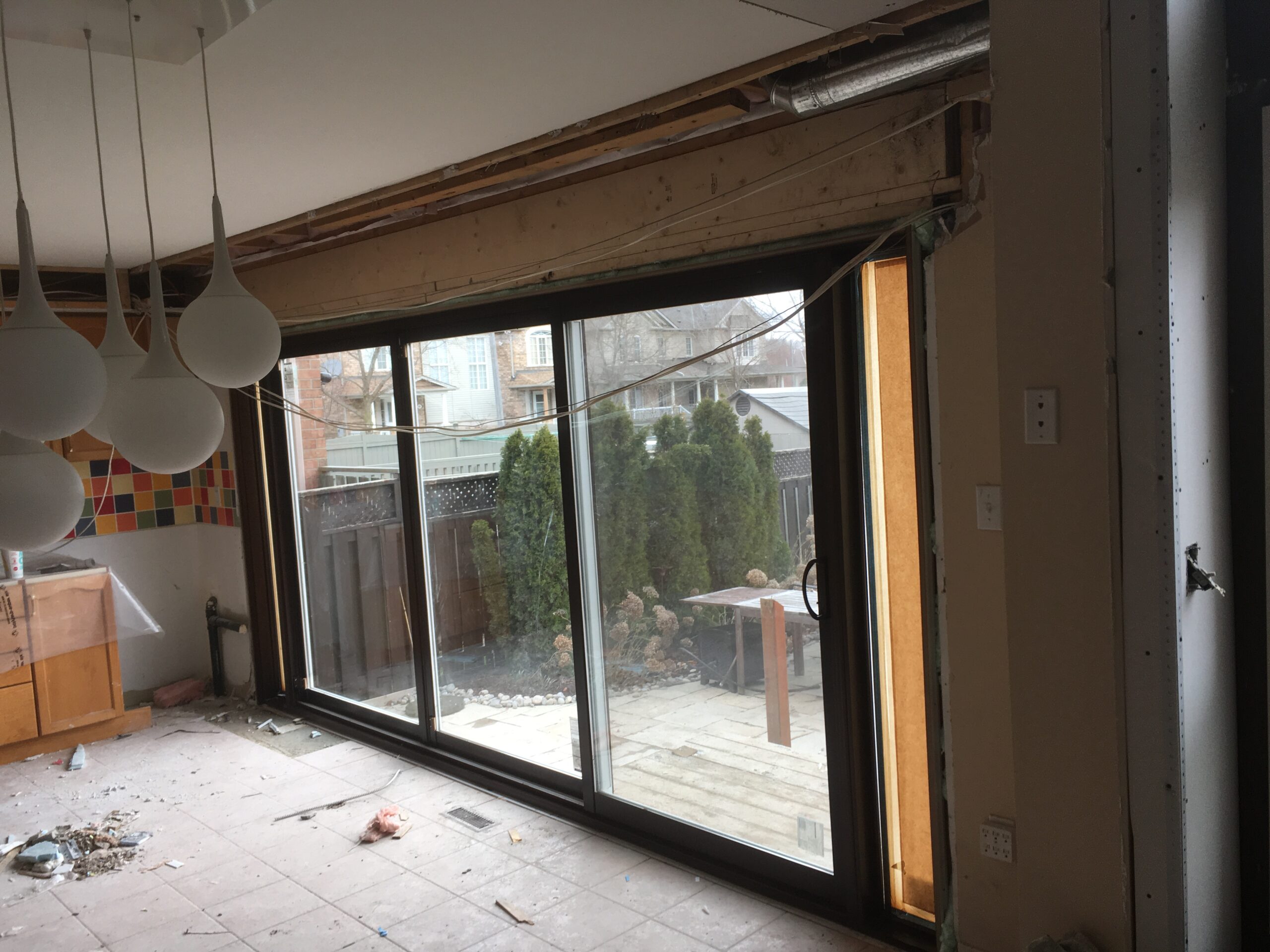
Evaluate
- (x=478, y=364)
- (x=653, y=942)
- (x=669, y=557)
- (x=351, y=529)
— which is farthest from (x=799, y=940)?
(x=351, y=529)

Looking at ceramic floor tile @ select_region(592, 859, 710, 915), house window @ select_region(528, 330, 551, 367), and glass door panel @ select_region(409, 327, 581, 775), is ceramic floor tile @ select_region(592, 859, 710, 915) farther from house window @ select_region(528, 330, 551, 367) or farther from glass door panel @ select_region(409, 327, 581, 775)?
house window @ select_region(528, 330, 551, 367)

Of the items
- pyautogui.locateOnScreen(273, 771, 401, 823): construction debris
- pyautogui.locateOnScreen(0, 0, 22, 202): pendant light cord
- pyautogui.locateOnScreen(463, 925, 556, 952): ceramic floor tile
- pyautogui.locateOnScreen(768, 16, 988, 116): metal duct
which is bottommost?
pyautogui.locateOnScreen(463, 925, 556, 952): ceramic floor tile

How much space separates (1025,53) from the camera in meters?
2.13

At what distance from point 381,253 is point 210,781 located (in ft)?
8.79

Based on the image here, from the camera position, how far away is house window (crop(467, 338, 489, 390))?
168 inches

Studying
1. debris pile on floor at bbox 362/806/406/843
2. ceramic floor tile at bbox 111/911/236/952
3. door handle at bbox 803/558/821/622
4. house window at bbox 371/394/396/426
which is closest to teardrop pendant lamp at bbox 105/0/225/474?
door handle at bbox 803/558/821/622

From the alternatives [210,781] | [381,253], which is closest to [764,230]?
[381,253]

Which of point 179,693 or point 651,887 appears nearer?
point 651,887

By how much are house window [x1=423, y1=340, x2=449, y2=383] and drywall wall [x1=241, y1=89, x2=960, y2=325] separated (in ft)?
0.48

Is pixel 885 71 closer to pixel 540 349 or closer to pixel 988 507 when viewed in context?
pixel 988 507

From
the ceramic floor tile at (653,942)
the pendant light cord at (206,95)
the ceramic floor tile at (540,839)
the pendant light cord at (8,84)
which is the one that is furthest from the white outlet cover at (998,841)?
the pendant light cord at (8,84)

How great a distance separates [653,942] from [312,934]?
116 cm

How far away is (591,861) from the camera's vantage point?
3.63 meters

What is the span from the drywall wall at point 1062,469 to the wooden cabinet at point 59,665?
494 cm
